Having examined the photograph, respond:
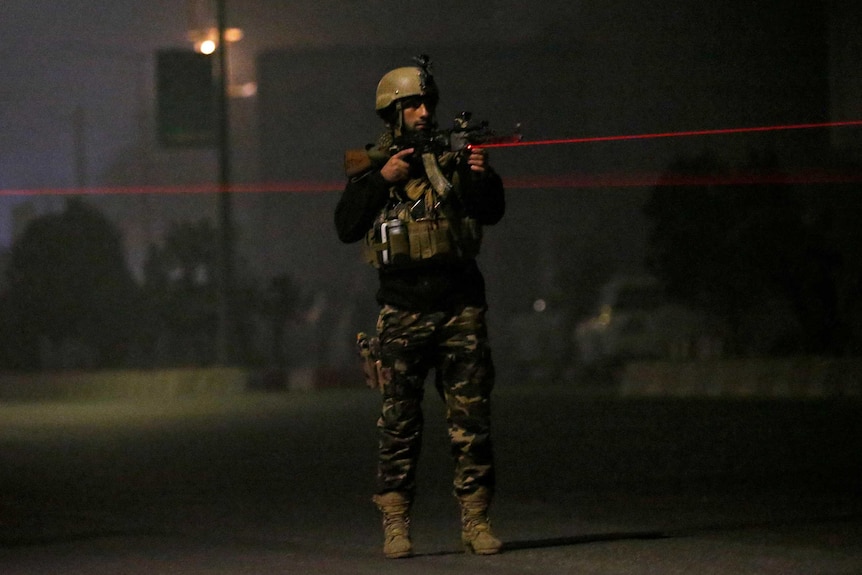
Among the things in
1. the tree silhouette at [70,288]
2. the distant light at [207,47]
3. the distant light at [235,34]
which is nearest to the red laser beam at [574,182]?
the tree silhouette at [70,288]

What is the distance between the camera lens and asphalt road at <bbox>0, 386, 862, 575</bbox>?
6508mm

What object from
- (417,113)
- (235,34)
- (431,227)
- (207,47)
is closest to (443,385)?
(431,227)

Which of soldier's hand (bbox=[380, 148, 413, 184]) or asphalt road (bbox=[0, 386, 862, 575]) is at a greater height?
soldier's hand (bbox=[380, 148, 413, 184])

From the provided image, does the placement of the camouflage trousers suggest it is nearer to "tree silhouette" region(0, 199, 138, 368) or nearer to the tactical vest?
the tactical vest

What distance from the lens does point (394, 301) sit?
6.46 metres

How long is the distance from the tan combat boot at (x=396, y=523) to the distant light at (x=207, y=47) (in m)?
20.2

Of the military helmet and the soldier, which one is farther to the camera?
the military helmet

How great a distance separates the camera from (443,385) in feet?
21.5

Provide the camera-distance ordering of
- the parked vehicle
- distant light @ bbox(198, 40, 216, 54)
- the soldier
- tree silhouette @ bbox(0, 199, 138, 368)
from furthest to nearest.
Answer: tree silhouette @ bbox(0, 199, 138, 368) < distant light @ bbox(198, 40, 216, 54) < the parked vehicle < the soldier

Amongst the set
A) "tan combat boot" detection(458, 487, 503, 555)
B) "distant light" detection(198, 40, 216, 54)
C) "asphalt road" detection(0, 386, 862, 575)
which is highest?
"distant light" detection(198, 40, 216, 54)

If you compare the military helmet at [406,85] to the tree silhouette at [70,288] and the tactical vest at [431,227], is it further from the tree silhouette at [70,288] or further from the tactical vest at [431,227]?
the tree silhouette at [70,288]

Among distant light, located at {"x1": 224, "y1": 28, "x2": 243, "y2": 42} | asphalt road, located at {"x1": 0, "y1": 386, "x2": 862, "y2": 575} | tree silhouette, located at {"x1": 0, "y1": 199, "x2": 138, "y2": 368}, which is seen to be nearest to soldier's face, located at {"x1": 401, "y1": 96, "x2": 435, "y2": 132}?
asphalt road, located at {"x1": 0, "y1": 386, "x2": 862, "y2": 575}

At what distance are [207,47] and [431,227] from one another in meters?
21.4

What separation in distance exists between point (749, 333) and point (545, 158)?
707 cm
